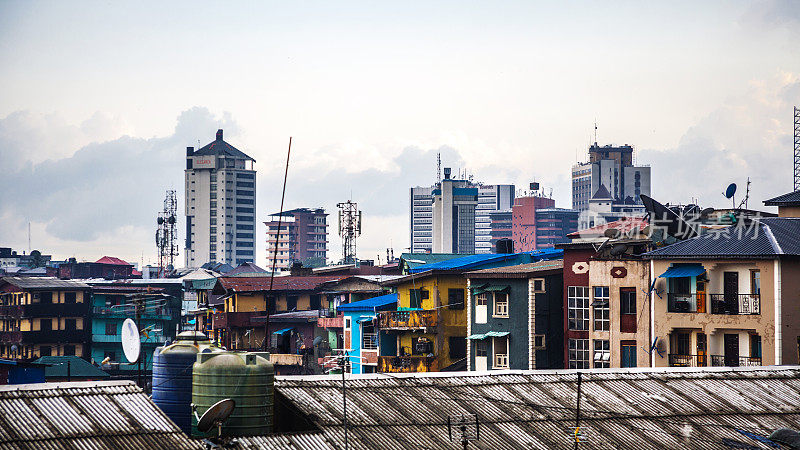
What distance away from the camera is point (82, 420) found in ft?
82.2

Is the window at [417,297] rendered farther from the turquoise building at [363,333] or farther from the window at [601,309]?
the window at [601,309]

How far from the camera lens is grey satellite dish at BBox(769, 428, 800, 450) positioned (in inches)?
1106

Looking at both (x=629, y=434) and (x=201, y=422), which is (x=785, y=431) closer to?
(x=629, y=434)

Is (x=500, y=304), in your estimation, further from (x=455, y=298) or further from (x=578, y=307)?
(x=455, y=298)

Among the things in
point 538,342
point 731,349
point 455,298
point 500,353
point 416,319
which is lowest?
point 500,353

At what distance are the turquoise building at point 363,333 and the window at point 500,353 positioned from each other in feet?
40.5

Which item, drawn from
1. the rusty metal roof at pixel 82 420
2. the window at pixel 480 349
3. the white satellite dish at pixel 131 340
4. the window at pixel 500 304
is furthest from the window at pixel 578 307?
the rusty metal roof at pixel 82 420

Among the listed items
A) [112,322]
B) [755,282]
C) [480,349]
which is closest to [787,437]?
[755,282]

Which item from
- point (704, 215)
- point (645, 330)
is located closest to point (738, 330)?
point (645, 330)

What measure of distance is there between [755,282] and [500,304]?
17121 millimetres

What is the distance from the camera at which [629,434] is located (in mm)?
29062

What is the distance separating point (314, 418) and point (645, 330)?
100 ft

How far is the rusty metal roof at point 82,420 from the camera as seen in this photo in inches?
950

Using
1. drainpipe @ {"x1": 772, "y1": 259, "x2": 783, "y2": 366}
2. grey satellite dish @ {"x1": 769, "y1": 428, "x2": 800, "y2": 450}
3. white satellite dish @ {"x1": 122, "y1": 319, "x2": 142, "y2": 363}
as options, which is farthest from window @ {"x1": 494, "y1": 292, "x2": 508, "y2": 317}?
grey satellite dish @ {"x1": 769, "y1": 428, "x2": 800, "y2": 450}
